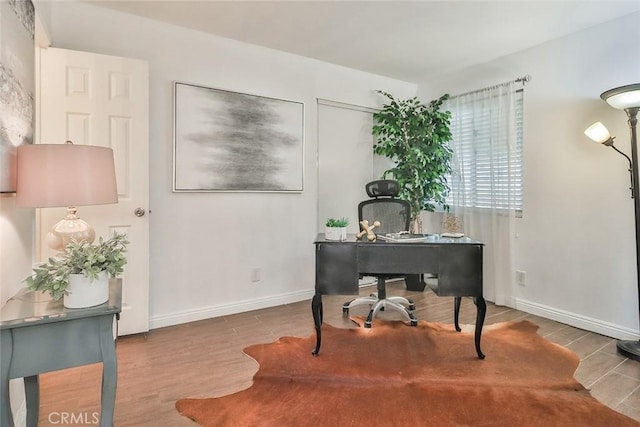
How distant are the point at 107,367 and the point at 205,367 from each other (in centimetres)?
102

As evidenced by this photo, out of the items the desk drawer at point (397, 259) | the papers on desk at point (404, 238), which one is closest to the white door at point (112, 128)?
the desk drawer at point (397, 259)

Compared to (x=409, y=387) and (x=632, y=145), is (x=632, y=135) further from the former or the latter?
(x=409, y=387)

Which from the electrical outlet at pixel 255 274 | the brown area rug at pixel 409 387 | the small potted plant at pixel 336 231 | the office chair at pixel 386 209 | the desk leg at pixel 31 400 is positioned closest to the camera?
the desk leg at pixel 31 400

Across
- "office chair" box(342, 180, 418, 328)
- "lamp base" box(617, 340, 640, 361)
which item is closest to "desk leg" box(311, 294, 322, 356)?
"office chair" box(342, 180, 418, 328)

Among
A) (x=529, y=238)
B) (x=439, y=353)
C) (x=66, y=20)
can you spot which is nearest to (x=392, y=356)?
(x=439, y=353)

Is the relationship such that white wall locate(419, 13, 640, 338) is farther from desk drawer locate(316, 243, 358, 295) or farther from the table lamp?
the table lamp

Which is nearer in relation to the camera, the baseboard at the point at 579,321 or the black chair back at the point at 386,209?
the baseboard at the point at 579,321

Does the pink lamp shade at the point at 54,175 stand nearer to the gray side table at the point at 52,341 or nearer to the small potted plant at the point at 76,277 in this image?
the small potted plant at the point at 76,277

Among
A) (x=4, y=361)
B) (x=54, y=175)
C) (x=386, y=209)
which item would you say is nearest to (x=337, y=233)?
(x=386, y=209)

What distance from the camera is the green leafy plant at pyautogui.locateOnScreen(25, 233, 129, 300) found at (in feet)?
4.37

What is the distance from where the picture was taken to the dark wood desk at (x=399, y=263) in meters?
2.32

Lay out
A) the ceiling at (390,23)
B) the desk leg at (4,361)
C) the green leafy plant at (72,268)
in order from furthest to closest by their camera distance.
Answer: the ceiling at (390,23) → the green leafy plant at (72,268) → the desk leg at (4,361)

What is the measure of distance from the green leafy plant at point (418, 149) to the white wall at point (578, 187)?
84cm

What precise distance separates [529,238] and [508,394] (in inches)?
77.2
